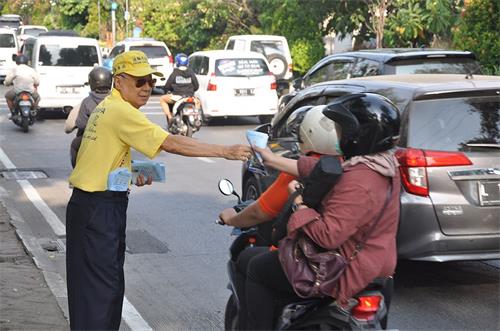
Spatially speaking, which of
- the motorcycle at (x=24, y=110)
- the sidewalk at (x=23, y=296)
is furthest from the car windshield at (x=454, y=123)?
the motorcycle at (x=24, y=110)

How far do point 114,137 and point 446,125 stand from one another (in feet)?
9.53

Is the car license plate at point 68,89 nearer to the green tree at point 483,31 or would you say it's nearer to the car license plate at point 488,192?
the green tree at point 483,31

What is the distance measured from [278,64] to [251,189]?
60.9 ft

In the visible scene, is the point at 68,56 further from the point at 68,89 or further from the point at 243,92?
the point at 243,92

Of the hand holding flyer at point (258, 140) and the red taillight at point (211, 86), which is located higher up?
the hand holding flyer at point (258, 140)

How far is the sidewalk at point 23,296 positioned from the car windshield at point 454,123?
9.62 ft

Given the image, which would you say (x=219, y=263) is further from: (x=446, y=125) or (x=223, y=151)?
(x=223, y=151)

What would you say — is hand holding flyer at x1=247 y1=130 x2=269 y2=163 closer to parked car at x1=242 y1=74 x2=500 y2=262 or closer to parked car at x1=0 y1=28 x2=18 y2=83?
parked car at x1=242 y1=74 x2=500 y2=262

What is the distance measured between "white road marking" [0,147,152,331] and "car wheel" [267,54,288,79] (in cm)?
1243

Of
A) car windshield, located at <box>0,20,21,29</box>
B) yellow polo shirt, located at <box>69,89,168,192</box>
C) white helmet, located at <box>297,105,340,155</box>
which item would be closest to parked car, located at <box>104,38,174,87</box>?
yellow polo shirt, located at <box>69,89,168,192</box>

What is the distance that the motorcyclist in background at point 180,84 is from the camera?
698 inches

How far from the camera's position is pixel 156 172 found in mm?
5266

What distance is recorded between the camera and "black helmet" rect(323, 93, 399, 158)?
12.8ft

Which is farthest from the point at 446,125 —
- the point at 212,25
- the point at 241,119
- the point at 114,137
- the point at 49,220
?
the point at 212,25
